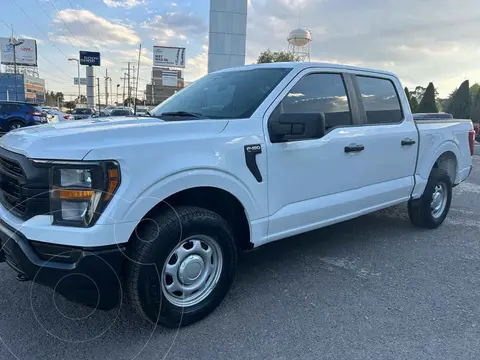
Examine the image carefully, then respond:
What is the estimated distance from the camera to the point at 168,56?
52031mm

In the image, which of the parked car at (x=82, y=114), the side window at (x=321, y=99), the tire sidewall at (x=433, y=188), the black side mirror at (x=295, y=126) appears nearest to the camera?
the black side mirror at (x=295, y=126)

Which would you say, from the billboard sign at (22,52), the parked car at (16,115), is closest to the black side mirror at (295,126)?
the parked car at (16,115)

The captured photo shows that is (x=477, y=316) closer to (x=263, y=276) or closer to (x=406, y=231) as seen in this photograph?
(x=263, y=276)

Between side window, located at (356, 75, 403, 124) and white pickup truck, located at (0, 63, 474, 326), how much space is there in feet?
0.07

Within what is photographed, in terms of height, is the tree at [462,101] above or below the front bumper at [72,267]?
above

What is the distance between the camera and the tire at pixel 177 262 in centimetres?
253

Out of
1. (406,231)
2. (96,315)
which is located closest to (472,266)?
(406,231)

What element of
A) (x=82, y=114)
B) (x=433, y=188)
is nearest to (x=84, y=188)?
(x=433, y=188)

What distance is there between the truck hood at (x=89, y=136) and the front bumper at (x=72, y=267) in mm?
552

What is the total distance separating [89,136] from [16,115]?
66.0 ft

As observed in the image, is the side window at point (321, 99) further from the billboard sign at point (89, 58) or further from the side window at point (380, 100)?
the billboard sign at point (89, 58)

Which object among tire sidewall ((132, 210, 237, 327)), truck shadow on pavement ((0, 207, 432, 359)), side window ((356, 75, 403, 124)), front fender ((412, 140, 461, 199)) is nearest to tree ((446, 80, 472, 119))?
front fender ((412, 140, 461, 199))

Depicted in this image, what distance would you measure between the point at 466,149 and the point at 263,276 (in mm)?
3916

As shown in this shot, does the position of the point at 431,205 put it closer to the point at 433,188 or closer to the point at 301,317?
the point at 433,188
